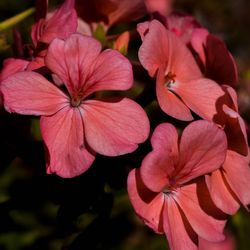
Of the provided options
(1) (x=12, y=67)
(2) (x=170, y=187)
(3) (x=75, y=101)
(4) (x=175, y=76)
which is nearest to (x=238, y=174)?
(2) (x=170, y=187)

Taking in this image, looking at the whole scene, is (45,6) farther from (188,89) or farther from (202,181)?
(202,181)

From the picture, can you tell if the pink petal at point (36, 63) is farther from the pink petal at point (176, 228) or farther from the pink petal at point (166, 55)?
the pink petal at point (176, 228)

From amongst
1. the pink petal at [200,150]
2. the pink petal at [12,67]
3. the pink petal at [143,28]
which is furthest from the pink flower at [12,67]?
the pink petal at [200,150]

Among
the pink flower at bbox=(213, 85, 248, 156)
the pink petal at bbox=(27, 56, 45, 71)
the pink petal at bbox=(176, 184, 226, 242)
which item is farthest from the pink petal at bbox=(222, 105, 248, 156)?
the pink petal at bbox=(27, 56, 45, 71)

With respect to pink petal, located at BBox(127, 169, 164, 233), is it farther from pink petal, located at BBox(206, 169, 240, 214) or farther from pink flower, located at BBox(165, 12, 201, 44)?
pink flower, located at BBox(165, 12, 201, 44)

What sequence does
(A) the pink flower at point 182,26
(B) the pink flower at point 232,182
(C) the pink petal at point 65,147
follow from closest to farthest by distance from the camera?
1. (C) the pink petal at point 65,147
2. (B) the pink flower at point 232,182
3. (A) the pink flower at point 182,26

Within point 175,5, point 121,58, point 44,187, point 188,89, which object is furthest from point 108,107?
point 175,5
